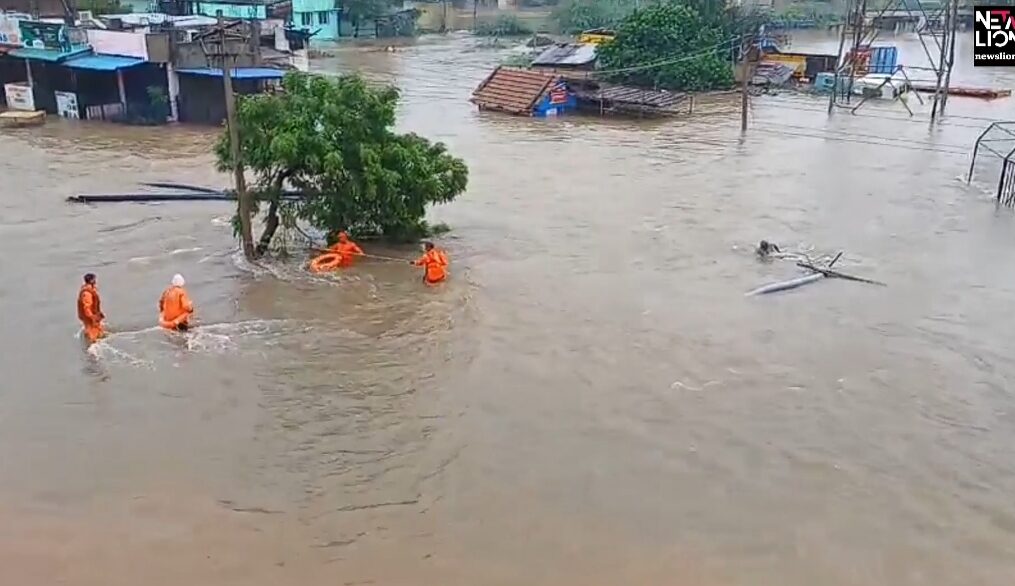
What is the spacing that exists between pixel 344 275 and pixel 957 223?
1257 centimetres

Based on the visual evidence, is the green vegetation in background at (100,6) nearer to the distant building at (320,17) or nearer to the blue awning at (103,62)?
the blue awning at (103,62)

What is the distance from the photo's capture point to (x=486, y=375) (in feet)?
42.9

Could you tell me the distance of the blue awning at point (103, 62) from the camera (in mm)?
28562

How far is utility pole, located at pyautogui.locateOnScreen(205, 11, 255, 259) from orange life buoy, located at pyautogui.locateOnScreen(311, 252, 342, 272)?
1203 mm

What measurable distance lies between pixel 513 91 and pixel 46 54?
1436 centimetres

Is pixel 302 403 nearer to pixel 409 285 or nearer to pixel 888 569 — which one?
pixel 409 285

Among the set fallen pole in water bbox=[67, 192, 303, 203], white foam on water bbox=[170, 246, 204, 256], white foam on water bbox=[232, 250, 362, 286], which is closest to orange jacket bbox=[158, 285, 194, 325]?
white foam on water bbox=[232, 250, 362, 286]

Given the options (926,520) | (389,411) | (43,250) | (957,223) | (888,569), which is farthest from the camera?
(957,223)

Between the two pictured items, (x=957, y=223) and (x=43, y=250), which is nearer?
(x=43, y=250)

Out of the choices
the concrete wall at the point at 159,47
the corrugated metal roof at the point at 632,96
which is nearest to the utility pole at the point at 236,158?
the concrete wall at the point at 159,47

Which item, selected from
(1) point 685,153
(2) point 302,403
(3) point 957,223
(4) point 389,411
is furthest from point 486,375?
(1) point 685,153

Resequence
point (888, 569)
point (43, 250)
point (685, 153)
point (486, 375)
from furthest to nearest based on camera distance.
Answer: point (685, 153), point (43, 250), point (486, 375), point (888, 569)

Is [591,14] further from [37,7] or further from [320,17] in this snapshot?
[37,7]

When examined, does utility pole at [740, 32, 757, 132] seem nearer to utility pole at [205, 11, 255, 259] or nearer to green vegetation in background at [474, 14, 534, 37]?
utility pole at [205, 11, 255, 259]
